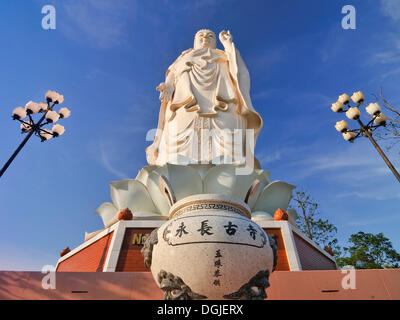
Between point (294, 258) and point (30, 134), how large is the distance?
16.2ft

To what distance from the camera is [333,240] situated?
553 inches

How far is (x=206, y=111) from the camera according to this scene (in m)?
7.40

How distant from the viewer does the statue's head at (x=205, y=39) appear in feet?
30.5

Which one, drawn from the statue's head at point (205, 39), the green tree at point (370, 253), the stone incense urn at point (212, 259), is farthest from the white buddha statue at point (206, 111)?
the green tree at point (370, 253)

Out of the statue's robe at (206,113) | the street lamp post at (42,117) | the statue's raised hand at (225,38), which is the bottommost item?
the street lamp post at (42,117)

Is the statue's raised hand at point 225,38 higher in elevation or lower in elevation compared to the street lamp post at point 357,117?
higher

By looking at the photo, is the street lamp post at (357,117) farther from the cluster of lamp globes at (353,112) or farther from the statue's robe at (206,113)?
the statue's robe at (206,113)

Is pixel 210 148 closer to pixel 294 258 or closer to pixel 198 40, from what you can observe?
pixel 294 258

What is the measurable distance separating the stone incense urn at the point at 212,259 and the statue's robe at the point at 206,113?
166 inches

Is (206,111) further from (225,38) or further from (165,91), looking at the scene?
(225,38)

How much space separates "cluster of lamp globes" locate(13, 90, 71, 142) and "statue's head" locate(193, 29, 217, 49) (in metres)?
4.66

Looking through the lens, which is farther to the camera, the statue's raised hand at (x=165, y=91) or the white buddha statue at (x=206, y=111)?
the statue's raised hand at (x=165, y=91)

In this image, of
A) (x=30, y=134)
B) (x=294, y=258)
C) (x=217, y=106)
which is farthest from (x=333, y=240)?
(x=30, y=134)

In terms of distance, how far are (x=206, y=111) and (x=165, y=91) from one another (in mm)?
1474
